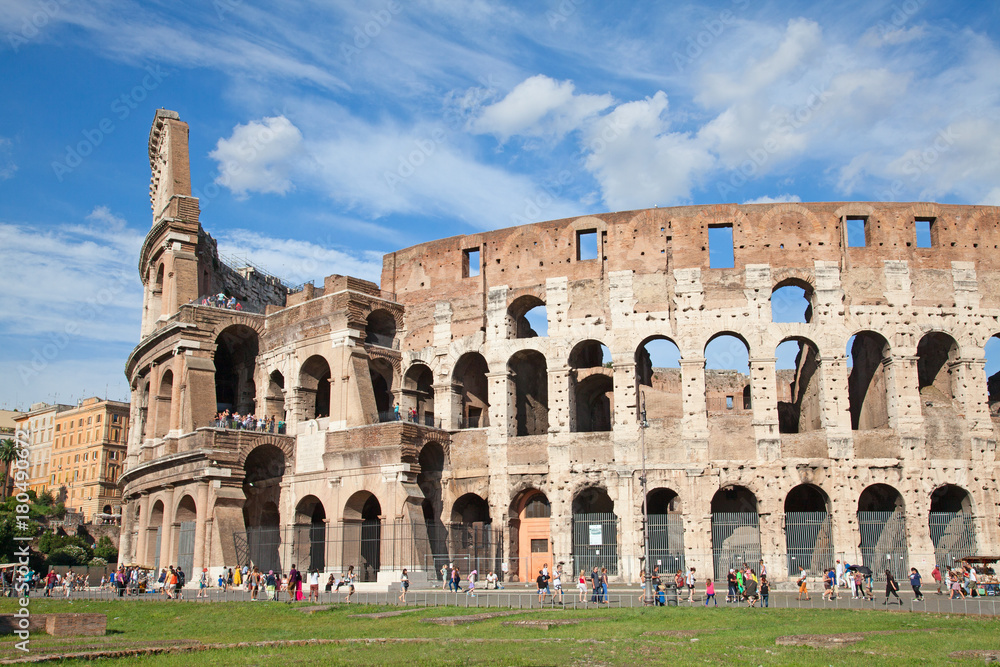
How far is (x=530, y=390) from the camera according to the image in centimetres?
3541

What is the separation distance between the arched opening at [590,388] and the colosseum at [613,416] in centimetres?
16

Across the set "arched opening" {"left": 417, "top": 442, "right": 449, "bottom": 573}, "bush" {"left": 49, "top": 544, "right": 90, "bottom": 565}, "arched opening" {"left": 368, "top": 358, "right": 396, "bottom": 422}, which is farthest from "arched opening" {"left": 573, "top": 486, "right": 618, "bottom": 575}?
"bush" {"left": 49, "top": 544, "right": 90, "bottom": 565}

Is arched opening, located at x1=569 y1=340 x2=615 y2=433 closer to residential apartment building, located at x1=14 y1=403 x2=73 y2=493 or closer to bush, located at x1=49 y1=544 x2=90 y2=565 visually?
bush, located at x1=49 y1=544 x2=90 y2=565

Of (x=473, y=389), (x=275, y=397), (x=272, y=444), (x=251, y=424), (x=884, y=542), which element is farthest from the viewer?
(x=275, y=397)

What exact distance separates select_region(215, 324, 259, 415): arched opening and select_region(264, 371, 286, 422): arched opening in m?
1.38

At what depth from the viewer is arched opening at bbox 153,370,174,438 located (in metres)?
37.8

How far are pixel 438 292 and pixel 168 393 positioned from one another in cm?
1206

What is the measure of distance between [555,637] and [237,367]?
28.1 m

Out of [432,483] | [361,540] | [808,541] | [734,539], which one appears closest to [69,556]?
[361,540]

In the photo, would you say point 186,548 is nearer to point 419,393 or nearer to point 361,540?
point 361,540

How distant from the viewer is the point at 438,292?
35.9 meters

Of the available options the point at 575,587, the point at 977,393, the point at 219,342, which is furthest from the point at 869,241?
the point at 219,342

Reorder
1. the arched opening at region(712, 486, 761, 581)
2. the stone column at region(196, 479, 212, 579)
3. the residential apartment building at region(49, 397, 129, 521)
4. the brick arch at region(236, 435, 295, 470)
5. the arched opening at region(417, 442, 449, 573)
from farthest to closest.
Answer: the residential apartment building at region(49, 397, 129, 521) < the brick arch at region(236, 435, 295, 470) < the arched opening at region(417, 442, 449, 573) < the stone column at region(196, 479, 212, 579) < the arched opening at region(712, 486, 761, 581)

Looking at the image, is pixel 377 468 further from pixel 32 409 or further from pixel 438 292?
pixel 32 409
